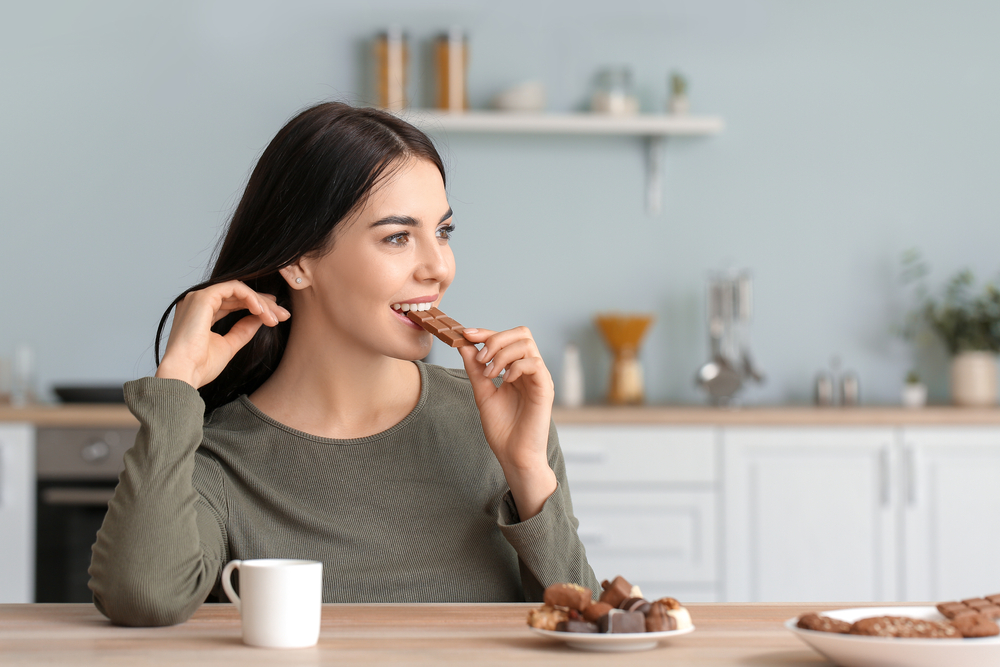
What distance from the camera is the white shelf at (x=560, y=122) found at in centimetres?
318

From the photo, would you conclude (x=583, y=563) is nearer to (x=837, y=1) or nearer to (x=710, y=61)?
(x=710, y=61)

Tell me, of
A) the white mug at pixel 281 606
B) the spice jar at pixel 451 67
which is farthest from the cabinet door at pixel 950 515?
the white mug at pixel 281 606

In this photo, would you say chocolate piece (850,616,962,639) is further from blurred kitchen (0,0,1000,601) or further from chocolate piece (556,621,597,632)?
A: blurred kitchen (0,0,1000,601)

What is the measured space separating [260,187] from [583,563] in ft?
2.16

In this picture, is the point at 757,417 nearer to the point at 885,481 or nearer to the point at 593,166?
the point at 885,481

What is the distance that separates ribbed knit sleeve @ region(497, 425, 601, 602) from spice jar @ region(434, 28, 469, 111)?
2211 mm

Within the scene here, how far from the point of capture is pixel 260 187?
1338 mm

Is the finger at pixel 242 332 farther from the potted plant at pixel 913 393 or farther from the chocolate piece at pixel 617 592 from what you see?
the potted plant at pixel 913 393

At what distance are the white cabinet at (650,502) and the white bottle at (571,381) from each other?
0.39m

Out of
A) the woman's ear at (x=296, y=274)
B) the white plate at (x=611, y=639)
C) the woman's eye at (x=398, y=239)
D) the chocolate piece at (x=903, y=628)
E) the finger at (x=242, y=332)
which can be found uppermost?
the woman's eye at (x=398, y=239)

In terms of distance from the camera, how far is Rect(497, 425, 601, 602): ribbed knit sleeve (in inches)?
46.6

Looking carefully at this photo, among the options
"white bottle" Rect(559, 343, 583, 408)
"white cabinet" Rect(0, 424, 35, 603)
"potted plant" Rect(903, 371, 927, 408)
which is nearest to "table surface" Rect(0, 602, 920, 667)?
"white cabinet" Rect(0, 424, 35, 603)

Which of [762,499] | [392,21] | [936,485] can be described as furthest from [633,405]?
[392,21]

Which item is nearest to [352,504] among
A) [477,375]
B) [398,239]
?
[477,375]
